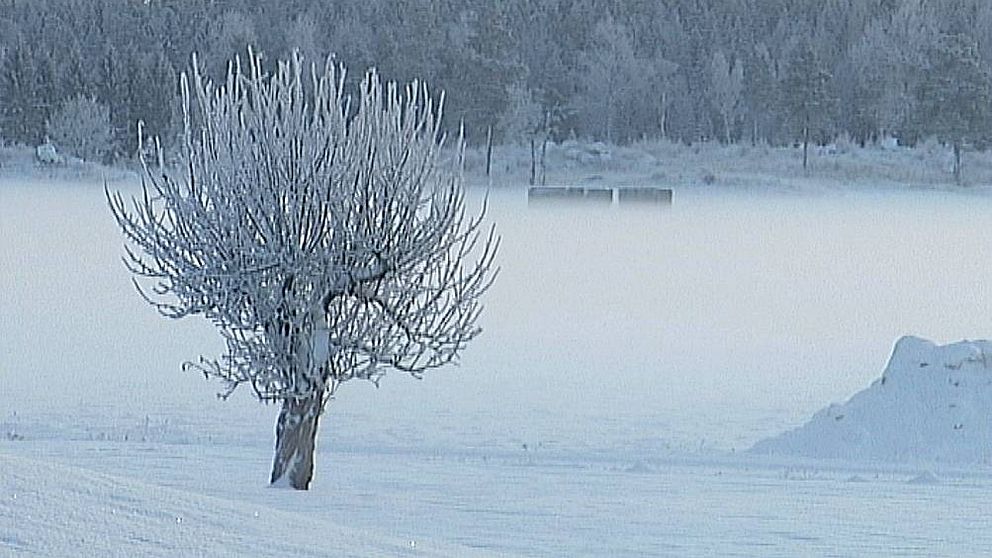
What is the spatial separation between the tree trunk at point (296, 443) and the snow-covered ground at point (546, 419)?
179mm

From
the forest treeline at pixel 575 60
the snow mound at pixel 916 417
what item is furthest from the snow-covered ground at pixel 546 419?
the forest treeline at pixel 575 60

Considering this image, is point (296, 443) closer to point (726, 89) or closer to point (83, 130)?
point (83, 130)

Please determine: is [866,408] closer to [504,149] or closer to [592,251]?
Result: [592,251]

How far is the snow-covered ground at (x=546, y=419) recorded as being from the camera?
847 centimetres

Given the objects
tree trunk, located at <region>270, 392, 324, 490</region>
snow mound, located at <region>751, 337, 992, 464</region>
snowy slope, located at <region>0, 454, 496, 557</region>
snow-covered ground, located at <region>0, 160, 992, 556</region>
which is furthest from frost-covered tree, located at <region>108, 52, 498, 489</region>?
snow mound, located at <region>751, 337, 992, 464</region>

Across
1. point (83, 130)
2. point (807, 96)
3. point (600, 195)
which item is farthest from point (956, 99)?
point (83, 130)

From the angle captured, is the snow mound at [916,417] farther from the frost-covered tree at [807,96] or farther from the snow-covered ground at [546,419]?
the frost-covered tree at [807,96]

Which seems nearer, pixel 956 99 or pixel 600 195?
pixel 600 195

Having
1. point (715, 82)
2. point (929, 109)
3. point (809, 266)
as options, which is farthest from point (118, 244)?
point (715, 82)

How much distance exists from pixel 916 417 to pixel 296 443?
19.6 feet

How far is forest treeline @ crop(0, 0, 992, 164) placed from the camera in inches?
2726

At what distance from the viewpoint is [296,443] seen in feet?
34.4

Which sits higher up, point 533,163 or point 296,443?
point 533,163

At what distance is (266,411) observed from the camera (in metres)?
15.4
